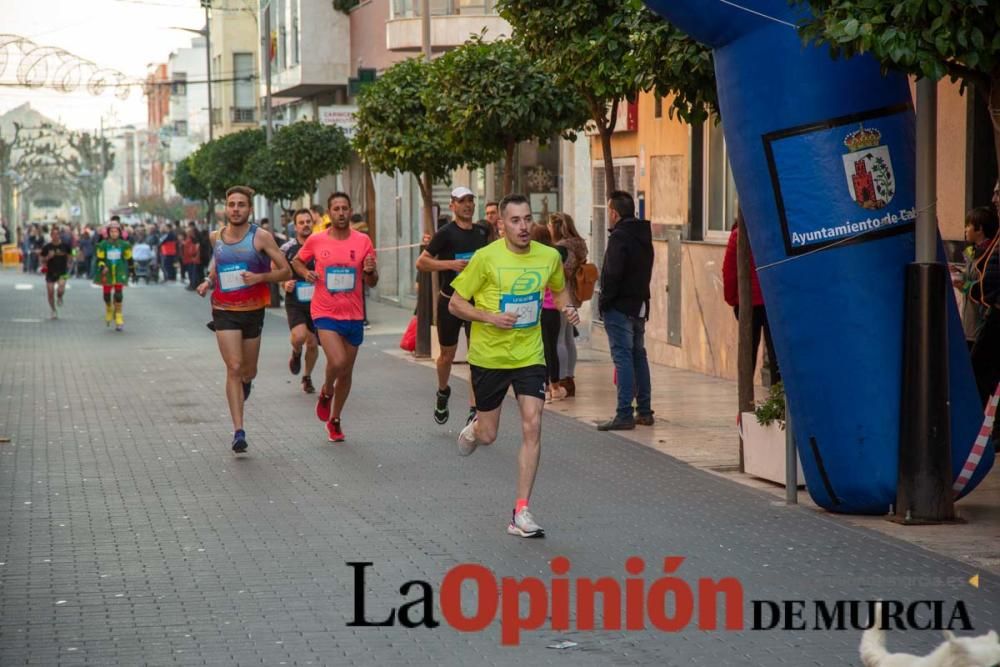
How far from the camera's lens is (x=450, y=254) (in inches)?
606

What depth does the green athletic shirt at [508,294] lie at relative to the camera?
9961 mm

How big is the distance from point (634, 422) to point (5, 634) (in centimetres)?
815

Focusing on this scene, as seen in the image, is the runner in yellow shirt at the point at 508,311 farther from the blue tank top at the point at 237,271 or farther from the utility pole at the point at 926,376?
the blue tank top at the point at 237,271

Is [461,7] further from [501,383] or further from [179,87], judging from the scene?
[179,87]

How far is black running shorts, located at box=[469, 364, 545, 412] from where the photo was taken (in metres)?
9.95

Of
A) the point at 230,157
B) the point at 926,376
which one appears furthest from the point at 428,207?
the point at 230,157

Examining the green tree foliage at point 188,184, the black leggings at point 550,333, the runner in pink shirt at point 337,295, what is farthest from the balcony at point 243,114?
the runner in pink shirt at point 337,295

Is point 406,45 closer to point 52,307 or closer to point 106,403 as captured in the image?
point 52,307

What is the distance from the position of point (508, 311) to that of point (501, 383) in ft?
1.37

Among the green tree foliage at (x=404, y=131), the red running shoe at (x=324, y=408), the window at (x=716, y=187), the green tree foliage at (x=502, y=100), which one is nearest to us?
the red running shoe at (x=324, y=408)

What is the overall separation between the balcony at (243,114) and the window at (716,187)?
54.4m

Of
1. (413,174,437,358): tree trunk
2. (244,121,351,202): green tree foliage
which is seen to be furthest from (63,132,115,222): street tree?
(413,174,437,358): tree trunk

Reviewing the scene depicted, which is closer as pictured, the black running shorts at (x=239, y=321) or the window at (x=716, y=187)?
the black running shorts at (x=239, y=321)

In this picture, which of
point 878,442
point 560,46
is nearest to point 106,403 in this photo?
point 560,46
